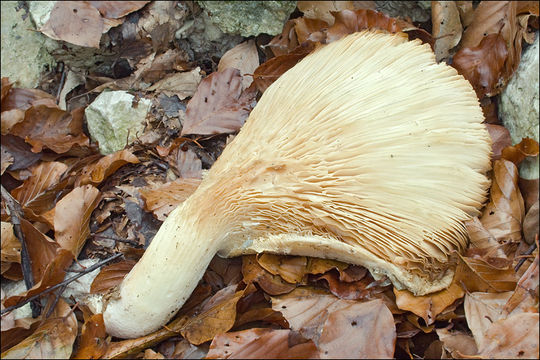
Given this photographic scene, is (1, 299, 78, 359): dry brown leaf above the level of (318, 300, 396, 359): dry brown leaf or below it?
below

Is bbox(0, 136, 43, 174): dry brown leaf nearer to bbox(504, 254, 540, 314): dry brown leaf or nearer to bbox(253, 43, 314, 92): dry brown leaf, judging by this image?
bbox(253, 43, 314, 92): dry brown leaf

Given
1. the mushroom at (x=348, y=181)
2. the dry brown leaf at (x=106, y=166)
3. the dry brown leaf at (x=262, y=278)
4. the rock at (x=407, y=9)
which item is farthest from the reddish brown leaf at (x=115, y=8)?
the dry brown leaf at (x=262, y=278)

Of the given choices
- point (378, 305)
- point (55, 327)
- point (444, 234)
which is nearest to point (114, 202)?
point (55, 327)

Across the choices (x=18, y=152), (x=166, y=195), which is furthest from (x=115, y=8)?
(x=166, y=195)

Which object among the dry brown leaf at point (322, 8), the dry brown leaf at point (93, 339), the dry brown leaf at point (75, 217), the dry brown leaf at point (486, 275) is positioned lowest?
the dry brown leaf at point (93, 339)

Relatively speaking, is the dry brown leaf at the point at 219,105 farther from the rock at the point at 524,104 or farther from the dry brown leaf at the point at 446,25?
the rock at the point at 524,104

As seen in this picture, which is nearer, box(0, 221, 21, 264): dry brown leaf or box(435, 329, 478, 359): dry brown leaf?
box(435, 329, 478, 359): dry brown leaf

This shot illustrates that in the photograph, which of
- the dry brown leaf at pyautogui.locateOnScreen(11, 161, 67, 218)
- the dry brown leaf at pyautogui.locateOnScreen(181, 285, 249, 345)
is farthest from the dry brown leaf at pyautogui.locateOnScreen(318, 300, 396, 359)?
the dry brown leaf at pyautogui.locateOnScreen(11, 161, 67, 218)
